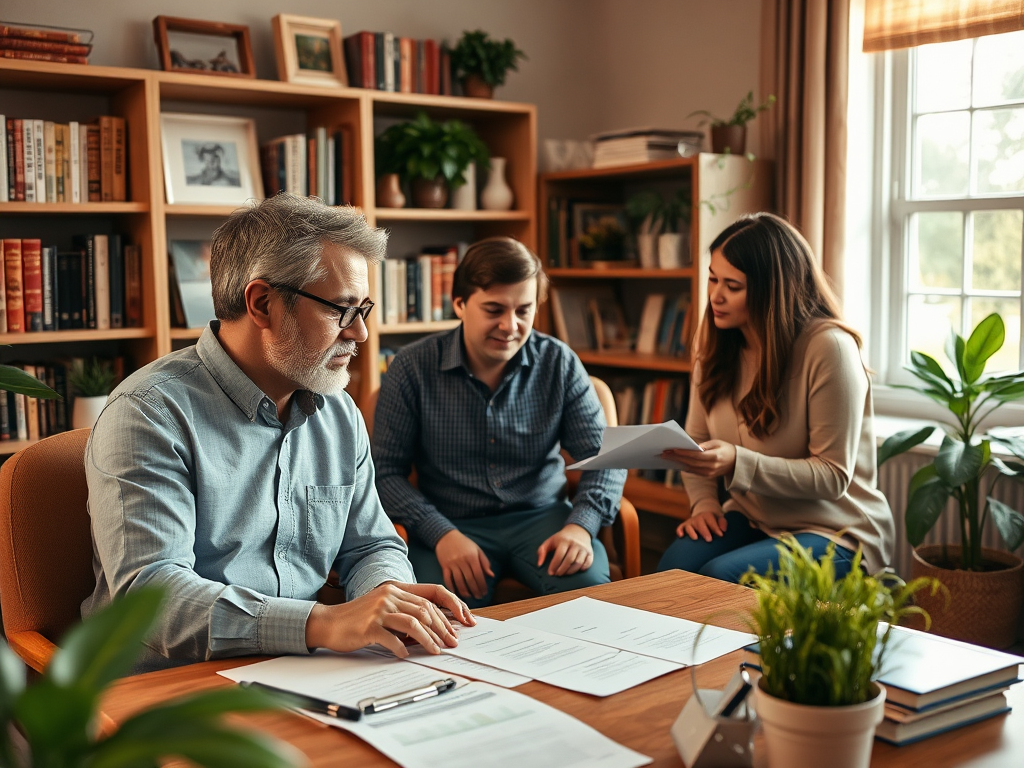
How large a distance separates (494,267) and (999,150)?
1744mm

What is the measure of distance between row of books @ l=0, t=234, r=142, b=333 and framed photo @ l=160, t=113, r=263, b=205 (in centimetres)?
25

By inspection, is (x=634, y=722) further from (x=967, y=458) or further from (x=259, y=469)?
(x=967, y=458)

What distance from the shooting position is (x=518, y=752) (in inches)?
38.7

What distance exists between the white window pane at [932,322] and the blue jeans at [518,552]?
5.02 ft

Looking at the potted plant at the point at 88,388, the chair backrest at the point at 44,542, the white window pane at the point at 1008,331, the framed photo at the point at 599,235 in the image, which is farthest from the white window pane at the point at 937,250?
the chair backrest at the point at 44,542

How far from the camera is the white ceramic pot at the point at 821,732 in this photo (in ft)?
2.83

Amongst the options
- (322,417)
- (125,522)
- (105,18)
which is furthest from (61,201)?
(125,522)

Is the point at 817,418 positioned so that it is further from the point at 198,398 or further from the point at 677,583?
the point at 198,398

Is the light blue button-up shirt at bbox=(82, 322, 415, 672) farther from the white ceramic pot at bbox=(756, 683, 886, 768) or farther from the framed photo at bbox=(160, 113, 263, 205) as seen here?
the framed photo at bbox=(160, 113, 263, 205)

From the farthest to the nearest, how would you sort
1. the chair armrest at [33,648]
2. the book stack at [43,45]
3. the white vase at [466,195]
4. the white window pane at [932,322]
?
the white vase at [466,195]
the white window pane at [932,322]
the book stack at [43,45]
the chair armrest at [33,648]

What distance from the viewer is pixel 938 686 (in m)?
1.04

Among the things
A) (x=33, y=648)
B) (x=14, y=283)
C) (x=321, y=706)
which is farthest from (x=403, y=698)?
(x=14, y=283)

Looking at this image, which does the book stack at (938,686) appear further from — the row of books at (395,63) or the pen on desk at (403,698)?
the row of books at (395,63)

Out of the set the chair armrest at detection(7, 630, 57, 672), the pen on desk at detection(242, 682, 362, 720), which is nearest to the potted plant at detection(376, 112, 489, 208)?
the chair armrest at detection(7, 630, 57, 672)
